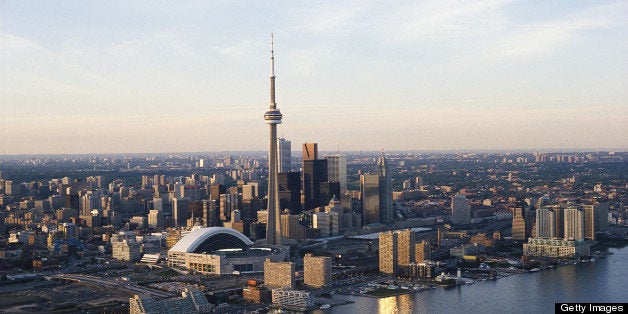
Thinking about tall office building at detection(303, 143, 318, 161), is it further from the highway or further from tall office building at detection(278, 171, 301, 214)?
the highway

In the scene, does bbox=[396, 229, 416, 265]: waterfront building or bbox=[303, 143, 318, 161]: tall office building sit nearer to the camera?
bbox=[396, 229, 416, 265]: waterfront building

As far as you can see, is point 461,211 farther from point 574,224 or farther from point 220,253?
point 220,253

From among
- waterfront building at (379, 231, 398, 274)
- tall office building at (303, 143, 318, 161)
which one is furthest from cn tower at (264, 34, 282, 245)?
tall office building at (303, 143, 318, 161)

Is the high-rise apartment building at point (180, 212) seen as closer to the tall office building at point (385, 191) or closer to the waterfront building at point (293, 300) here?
the tall office building at point (385, 191)

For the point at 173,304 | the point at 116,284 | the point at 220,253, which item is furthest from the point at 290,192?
the point at 173,304

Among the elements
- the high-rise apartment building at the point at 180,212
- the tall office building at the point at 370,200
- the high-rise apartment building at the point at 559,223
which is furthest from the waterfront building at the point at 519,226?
the high-rise apartment building at the point at 180,212

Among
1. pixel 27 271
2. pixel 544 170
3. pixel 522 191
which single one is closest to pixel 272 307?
pixel 27 271
